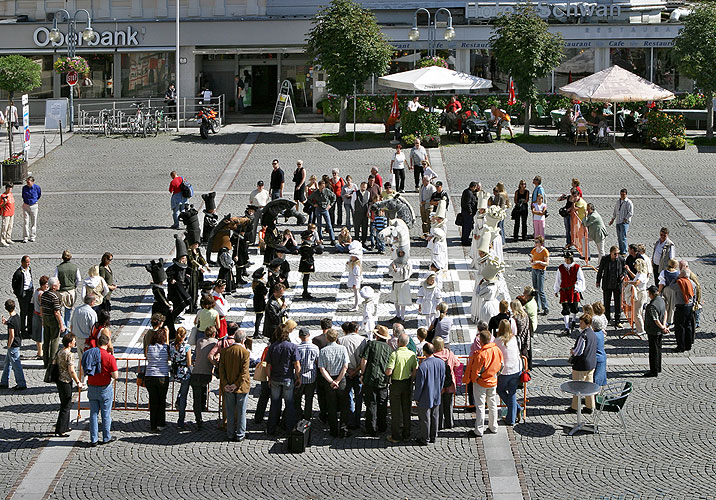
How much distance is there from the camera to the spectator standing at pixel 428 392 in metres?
15.0

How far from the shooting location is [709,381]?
685 inches

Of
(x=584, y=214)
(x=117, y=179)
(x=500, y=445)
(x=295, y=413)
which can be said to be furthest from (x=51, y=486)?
(x=117, y=179)

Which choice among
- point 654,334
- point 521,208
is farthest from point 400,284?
point 521,208

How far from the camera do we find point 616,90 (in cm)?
3744

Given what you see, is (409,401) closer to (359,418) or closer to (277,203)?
A: (359,418)

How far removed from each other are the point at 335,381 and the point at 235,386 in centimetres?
130

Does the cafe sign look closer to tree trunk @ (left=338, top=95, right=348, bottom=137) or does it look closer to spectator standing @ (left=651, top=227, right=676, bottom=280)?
tree trunk @ (left=338, top=95, right=348, bottom=137)

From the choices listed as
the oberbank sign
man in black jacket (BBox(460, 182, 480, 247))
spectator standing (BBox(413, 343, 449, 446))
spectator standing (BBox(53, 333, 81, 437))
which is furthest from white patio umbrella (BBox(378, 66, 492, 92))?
spectator standing (BBox(53, 333, 81, 437))

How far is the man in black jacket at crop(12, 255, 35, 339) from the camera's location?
19312 millimetres

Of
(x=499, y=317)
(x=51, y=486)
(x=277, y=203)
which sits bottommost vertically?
(x=51, y=486)

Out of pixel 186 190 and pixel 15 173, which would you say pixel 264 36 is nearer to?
pixel 15 173

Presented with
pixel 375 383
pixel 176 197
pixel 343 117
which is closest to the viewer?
pixel 375 383

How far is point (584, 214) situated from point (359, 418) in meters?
11.1

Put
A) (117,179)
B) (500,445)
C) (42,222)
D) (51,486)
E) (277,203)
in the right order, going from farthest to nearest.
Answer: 1. (117,179)
2. (42,222)
3. (277,203)
4. (500,445)
5. (51,486)
